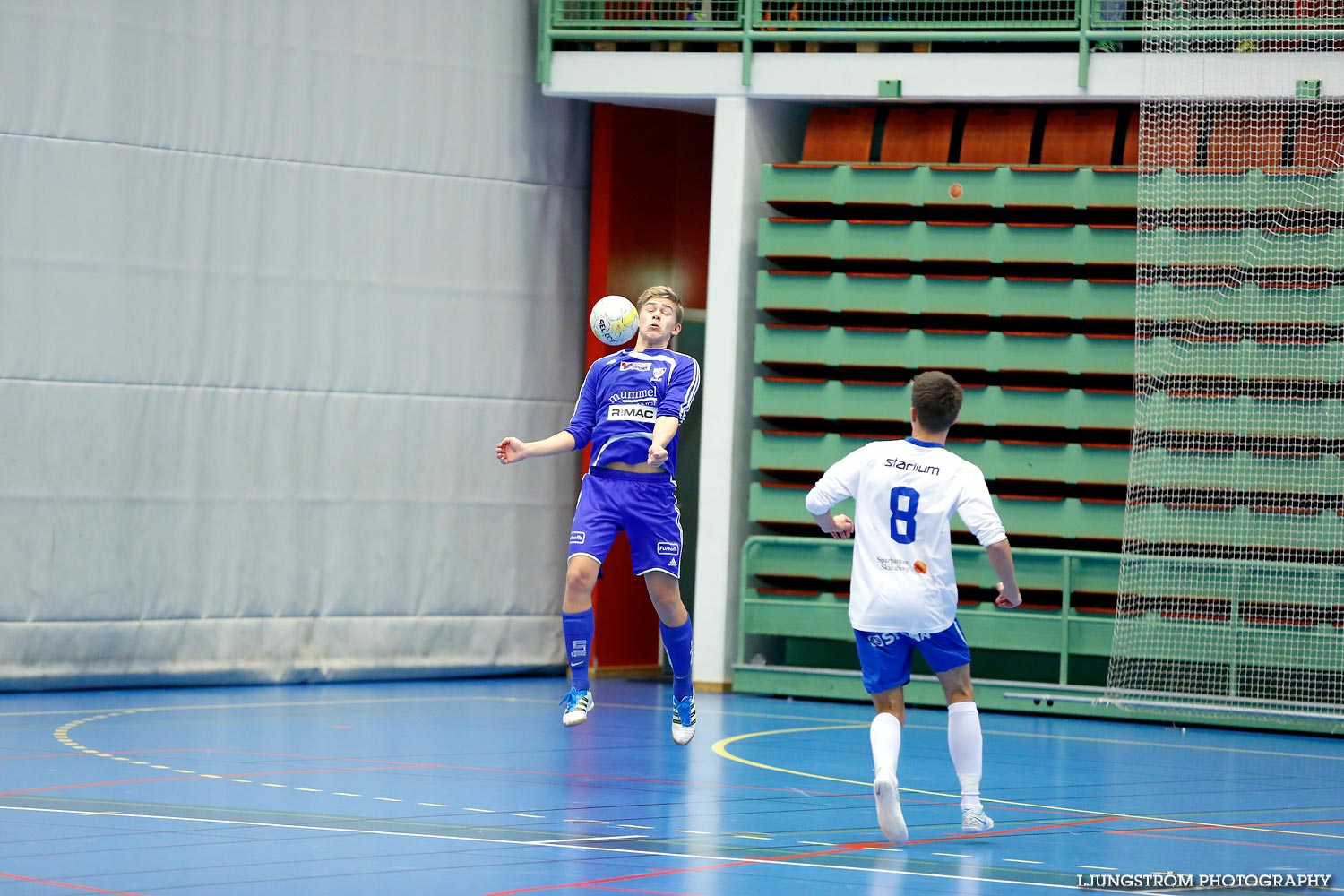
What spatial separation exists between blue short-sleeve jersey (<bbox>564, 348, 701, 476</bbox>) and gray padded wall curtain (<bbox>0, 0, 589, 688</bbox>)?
14.4ft

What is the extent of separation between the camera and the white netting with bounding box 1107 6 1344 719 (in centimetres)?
1227

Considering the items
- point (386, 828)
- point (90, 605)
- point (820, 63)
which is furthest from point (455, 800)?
point (820, 63)

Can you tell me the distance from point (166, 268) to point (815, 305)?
4.57 m

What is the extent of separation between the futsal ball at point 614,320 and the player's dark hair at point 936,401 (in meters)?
2.95

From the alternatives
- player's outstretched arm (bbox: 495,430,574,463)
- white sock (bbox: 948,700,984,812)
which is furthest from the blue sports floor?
player's outstretched arm (bbox: 495,430,574,463)

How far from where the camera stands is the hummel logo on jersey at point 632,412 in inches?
373

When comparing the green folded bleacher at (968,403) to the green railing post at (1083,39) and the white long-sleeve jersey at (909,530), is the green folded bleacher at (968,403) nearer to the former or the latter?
the green railing post at (1083,39)

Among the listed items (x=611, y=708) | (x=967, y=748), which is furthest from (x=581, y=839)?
(x=611, y=708)

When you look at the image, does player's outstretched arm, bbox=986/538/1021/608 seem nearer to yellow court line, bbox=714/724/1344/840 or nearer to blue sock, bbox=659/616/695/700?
yellow court line, bbox=714/724/1344/840

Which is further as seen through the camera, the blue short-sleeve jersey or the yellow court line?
the blue short-sleeve jersey

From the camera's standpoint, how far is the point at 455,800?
775cm

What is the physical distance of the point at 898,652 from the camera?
704cm

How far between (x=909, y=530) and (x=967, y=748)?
882mm

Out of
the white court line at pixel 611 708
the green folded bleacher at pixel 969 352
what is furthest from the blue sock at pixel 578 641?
the green folded bleacher at pixel 969 352
